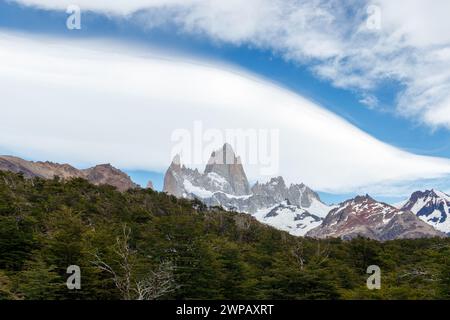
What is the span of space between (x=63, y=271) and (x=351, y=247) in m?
39.1

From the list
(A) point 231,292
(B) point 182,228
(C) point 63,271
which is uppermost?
(B) point 182,228

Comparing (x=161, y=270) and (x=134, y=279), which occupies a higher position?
(x=161, y=270)

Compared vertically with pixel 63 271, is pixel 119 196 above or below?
above

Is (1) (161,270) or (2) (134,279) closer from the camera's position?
(2) (134,279)

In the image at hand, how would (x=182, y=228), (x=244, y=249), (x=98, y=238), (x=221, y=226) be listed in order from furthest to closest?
1. (x=221, y=226)
2. (x=244, y=249)
3. (x=182, y=228)
4. (x=98, y=238)

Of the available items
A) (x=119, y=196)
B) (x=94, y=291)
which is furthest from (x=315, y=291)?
(x=119, y=196)

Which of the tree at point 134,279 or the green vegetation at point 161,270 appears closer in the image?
the tree at point 134,279

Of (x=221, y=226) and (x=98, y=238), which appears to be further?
(x=221, y=226)

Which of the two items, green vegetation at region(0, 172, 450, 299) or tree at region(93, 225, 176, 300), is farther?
green vegetation at region(0, 172, 450, 299)

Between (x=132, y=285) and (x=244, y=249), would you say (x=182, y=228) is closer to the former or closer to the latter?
(x=132, y=285)

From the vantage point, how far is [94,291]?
2300 cm

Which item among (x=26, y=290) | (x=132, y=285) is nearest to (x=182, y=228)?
(x=132, y=285)
